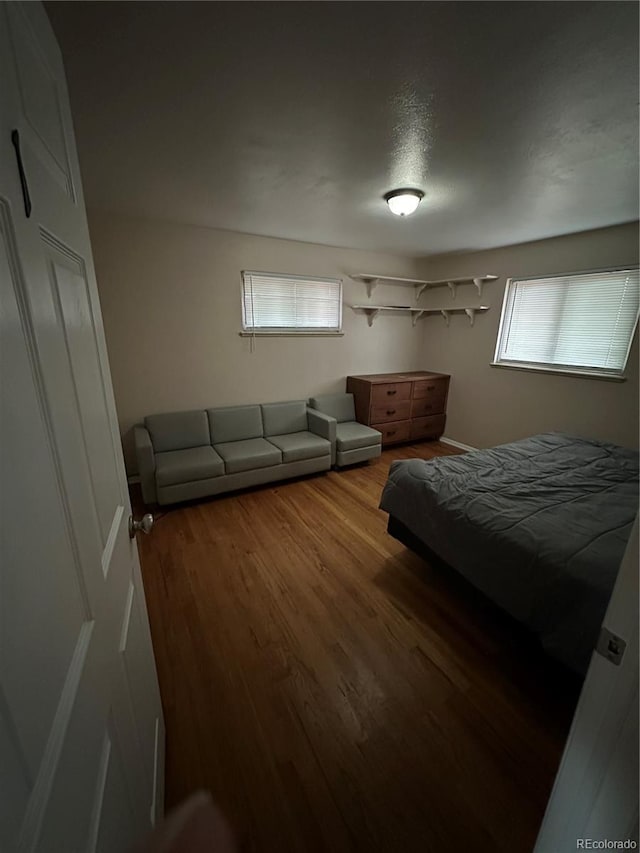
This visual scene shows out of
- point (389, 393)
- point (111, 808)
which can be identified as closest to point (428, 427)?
point (389, 393)

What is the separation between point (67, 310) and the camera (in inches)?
26.6

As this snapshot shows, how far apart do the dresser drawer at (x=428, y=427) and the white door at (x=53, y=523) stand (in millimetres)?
3913

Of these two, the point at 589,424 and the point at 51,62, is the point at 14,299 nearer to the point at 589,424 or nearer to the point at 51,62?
the point at 51,62

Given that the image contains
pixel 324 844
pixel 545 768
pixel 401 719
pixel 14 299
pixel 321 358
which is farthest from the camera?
pixel 321 358

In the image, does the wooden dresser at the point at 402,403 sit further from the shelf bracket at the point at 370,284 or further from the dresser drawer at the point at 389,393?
the shelf bracket at the point at 370,284

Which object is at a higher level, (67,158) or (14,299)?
(67,158)

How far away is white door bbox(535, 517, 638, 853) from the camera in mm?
599

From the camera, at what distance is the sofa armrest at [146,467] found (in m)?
2.71

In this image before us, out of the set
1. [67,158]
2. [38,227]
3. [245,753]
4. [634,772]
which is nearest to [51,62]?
[67,158]

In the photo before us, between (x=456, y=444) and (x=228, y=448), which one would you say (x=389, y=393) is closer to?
(x=456, y=444)

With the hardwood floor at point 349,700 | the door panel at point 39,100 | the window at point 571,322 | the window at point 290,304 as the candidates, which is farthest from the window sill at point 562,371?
the door panel at point 39,100

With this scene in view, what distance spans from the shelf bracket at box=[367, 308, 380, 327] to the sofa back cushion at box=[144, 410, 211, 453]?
2373 mm

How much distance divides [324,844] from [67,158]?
205 cm

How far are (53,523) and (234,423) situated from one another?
2.99 m
